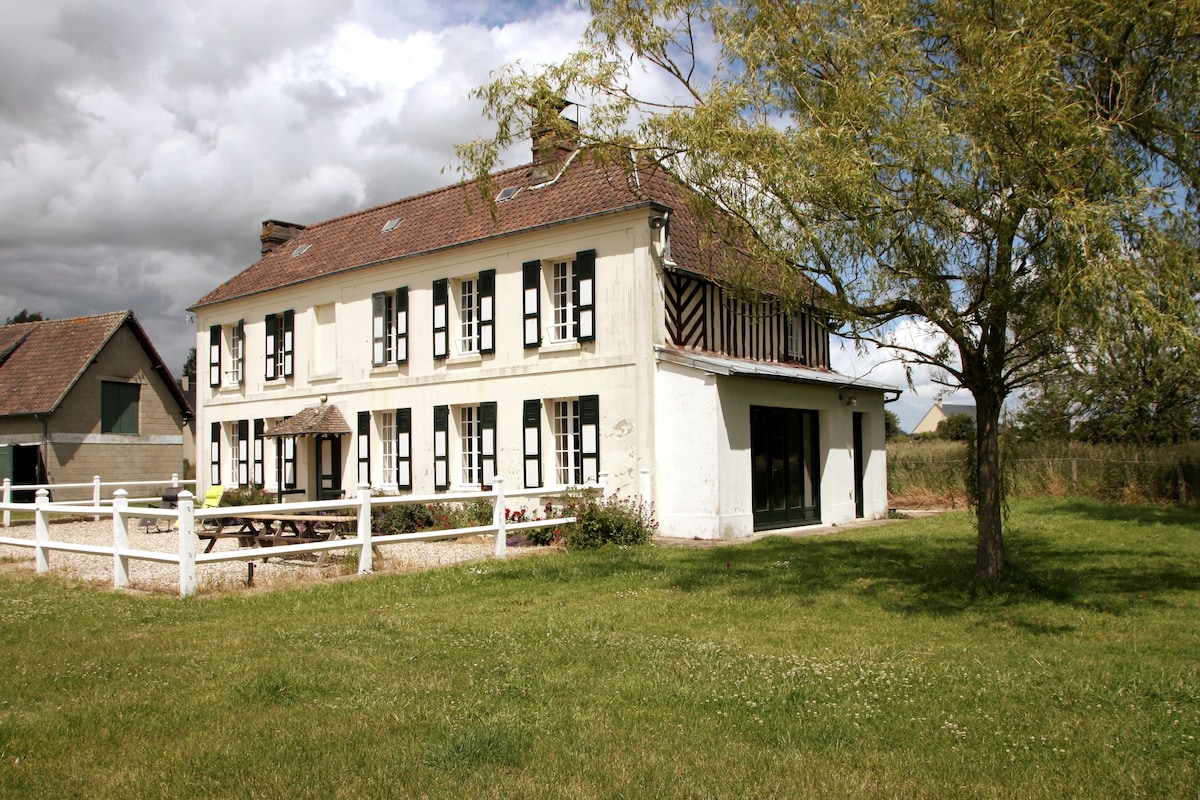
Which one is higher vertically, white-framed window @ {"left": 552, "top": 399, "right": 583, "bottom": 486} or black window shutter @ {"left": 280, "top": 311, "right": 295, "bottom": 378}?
black window shutter @ {"left": 280, "top": 311, "right": 295, "bottom": 378}

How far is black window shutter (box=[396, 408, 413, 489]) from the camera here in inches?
756

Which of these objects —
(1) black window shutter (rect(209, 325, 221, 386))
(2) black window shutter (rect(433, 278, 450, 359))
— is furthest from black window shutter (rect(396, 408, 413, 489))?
(1) black window shutter (rect(209, 325, 221, 386))

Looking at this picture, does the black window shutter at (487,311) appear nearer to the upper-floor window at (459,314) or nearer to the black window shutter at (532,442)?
the upper-floor window at (459,314)

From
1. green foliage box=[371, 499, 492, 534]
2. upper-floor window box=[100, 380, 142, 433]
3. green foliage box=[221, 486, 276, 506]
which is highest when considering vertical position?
upper-floor window box=[100, 380, 142, 433]

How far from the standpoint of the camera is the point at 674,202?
17.2m

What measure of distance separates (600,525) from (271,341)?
11846 millimetres

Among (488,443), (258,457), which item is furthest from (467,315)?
(258,457)

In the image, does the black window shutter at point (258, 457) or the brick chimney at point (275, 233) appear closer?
the black window shutter at point (258, 457)

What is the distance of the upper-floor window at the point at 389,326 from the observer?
765 inches

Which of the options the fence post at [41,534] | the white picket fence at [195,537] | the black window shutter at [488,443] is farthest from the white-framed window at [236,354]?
the fence post at [41,534]

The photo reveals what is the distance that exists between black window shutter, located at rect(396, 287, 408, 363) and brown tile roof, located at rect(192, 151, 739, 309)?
773 mm

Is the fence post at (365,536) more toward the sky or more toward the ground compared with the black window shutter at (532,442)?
more toward the ground

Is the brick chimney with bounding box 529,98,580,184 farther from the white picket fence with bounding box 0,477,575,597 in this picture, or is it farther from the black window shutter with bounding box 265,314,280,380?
the black window shutter with bounding box 265,314,280,380

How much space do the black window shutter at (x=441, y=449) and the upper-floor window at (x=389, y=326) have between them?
155 centimetres
